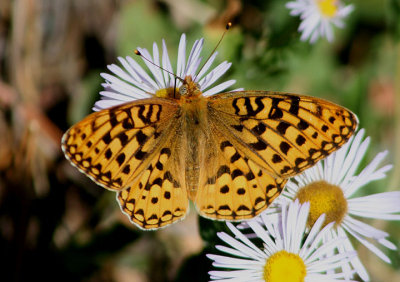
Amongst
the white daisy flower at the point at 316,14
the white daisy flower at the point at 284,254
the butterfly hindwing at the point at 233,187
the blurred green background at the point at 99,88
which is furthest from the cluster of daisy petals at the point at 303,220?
the white daisy flower at the point at 316,14

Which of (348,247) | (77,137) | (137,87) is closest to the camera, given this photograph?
(77,137)

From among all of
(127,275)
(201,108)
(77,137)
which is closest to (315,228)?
(201,108)

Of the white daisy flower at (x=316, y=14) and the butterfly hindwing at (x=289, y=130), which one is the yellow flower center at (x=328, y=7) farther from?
the butterfly hindwing at (x=289, y=130)

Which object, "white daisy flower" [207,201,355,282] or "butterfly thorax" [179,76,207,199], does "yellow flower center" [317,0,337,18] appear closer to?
"butterfly thorax" [179,76,207,199]

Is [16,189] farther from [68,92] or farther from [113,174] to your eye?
[113,174]

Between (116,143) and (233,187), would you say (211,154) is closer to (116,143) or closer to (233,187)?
(233,187)

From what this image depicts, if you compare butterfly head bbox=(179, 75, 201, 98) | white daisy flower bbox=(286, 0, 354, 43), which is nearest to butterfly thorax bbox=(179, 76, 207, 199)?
butterfly head bbox=(179, 75, 201, 98)
